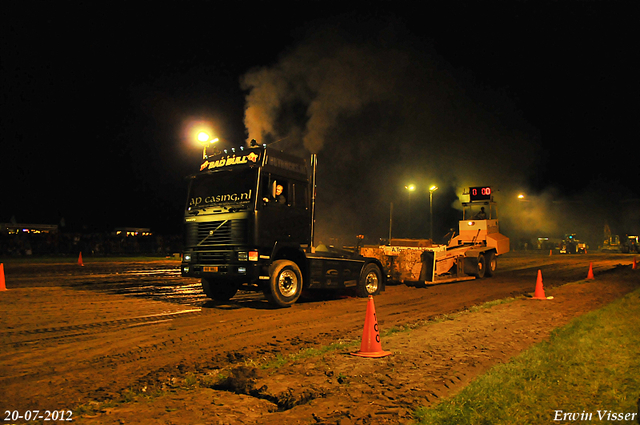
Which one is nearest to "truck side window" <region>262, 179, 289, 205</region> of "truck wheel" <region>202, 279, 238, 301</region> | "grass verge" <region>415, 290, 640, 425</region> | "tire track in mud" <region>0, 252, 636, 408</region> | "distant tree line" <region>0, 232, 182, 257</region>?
"tire track in mud" <region>0, 252, 636, 408</region>

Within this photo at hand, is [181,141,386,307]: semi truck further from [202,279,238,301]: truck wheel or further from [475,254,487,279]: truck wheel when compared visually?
[475,254,487,279]: truck wheel

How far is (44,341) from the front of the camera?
672 centimetres

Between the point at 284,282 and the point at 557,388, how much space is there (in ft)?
21.8

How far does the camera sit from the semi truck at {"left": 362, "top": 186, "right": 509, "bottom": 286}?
14.9 meters

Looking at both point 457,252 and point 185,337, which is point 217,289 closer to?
point 185,337

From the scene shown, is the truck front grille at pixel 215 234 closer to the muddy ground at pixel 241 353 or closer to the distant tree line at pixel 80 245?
the muddy ground at pixel 241 353

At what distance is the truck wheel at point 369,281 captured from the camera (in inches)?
485

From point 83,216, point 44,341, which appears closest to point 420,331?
point 44,341

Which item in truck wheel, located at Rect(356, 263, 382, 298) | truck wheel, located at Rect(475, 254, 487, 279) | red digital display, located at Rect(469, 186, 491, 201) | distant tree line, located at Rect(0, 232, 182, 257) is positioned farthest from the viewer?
distant tree line, located at Rect(0, 232, 182, 257)

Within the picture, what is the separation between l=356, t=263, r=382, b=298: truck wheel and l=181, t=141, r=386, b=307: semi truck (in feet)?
3.00

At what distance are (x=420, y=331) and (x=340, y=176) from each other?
19.0m

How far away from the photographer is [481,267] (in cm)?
1823

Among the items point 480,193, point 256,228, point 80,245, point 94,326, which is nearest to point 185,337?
point 94,326

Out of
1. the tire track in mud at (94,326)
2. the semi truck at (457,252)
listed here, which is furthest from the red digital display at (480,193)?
the tire track in mud at (94,326)
